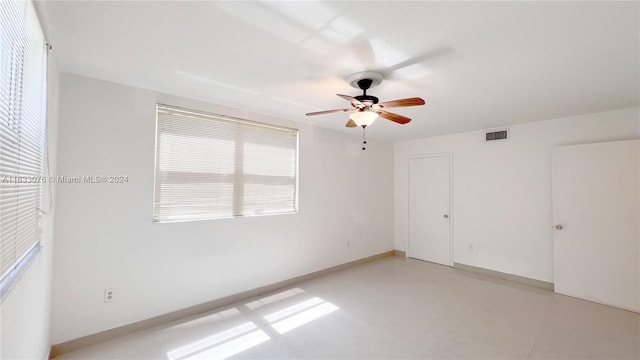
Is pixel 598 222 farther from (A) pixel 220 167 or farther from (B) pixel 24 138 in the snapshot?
(B) pixel 24 138

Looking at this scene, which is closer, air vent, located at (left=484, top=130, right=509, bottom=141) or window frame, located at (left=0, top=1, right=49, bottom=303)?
window frame, located at (left=0, top=1, right=49, bottom=303)

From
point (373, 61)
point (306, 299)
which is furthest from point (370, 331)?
point (373, 61)

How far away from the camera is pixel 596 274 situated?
336 cm

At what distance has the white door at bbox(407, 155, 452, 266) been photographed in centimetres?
490

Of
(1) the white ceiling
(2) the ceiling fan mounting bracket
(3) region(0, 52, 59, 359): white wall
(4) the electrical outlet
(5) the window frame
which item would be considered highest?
(1) the white ceiling

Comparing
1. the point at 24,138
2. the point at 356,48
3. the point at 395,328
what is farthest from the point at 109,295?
the point at 356,48

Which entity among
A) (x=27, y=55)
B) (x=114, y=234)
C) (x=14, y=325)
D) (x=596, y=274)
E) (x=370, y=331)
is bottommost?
(x=370, y=331)

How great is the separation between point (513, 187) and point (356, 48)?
367 centimetres

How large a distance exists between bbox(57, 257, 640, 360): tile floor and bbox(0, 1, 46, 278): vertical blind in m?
1.51

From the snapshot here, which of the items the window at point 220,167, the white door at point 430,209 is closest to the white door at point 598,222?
the white door at point 430,209

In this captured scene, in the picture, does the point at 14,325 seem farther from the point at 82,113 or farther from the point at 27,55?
the point at 82,113

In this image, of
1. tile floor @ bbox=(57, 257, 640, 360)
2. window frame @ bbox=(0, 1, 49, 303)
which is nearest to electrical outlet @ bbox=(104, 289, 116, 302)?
tile floor @ bbox=(57, 257, 640, 360)

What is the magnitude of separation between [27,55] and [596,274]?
18.1 ft

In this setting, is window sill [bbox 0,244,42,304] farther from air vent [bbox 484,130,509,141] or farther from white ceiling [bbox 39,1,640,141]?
air vent [bbox 484,130,509,141]
